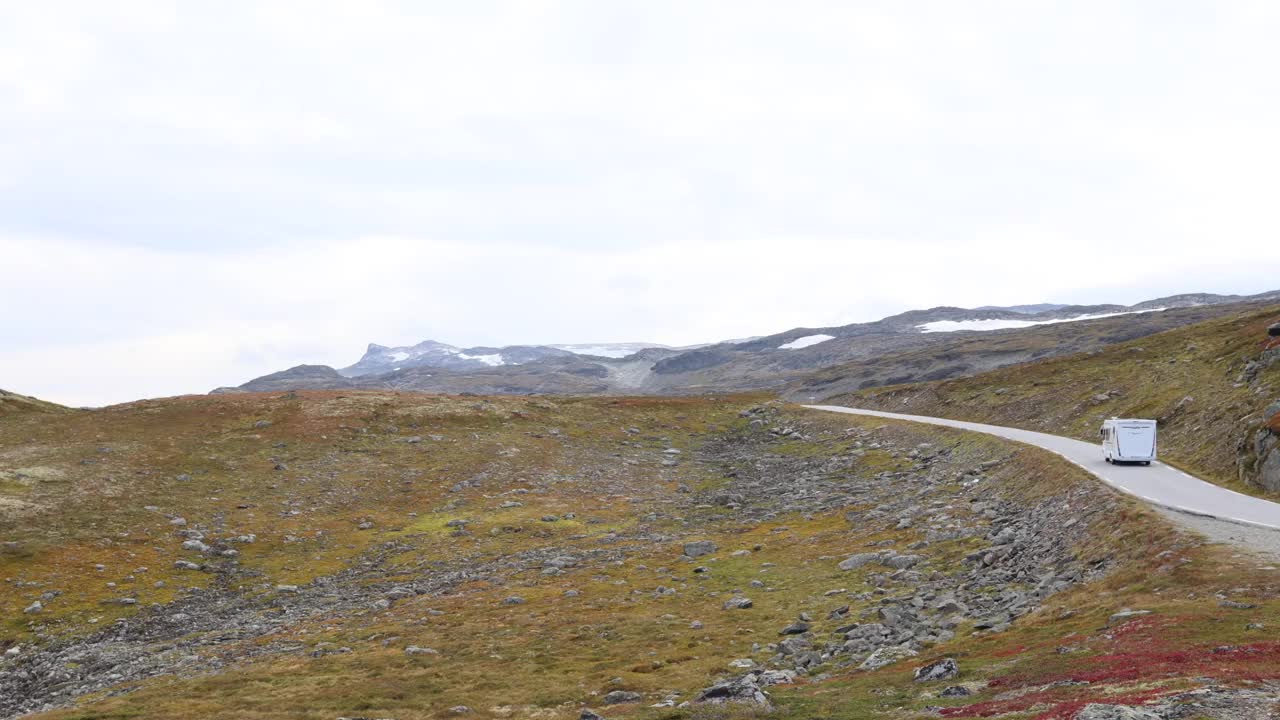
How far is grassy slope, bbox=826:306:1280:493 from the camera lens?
47.9 metres

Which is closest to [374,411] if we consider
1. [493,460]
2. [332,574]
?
[493,460]

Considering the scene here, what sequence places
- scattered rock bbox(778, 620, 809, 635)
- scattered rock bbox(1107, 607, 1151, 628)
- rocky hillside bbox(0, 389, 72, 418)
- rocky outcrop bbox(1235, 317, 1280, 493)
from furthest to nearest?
rocky hillside bbox(0, 389, 72, 418), rocky outcrop bbox(1235, 317, 1280, 493), scattered rock bbox(778, 620, 809, 635), scattered rock bbox(1107, 607, 1151, 628)

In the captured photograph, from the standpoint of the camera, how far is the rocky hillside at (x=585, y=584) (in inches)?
767

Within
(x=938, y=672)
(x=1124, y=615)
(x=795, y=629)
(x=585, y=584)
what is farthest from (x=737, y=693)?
(x=585, y=584)

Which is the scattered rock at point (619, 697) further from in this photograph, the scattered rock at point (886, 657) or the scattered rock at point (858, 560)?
the scattered rock at point (858, 560)

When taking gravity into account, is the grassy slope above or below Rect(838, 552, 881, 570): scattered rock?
above

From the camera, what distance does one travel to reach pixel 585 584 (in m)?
39.6

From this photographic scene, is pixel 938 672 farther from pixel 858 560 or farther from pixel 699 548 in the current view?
pixel 699 548

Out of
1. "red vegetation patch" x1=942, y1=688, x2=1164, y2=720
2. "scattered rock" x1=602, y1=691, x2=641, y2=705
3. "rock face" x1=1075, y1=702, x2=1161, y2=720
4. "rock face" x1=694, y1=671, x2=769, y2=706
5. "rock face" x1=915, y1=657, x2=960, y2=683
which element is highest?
"rock face" x1=1075, y1=702, x2=1161, y2=720

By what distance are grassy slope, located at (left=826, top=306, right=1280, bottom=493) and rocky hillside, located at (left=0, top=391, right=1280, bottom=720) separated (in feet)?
38.3

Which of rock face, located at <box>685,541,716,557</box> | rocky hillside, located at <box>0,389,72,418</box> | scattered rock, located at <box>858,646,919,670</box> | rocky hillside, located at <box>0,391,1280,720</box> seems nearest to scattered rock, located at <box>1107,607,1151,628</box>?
rocky hillside, located at <box>0,391,1280,720</box>

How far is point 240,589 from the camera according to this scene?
40.9 meters

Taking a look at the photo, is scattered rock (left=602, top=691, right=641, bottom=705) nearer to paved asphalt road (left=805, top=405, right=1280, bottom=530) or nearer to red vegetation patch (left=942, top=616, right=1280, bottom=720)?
red vegetation patch (left=942, top=616, right=1280, bottom=720)

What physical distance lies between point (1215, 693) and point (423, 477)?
61.2 metres
